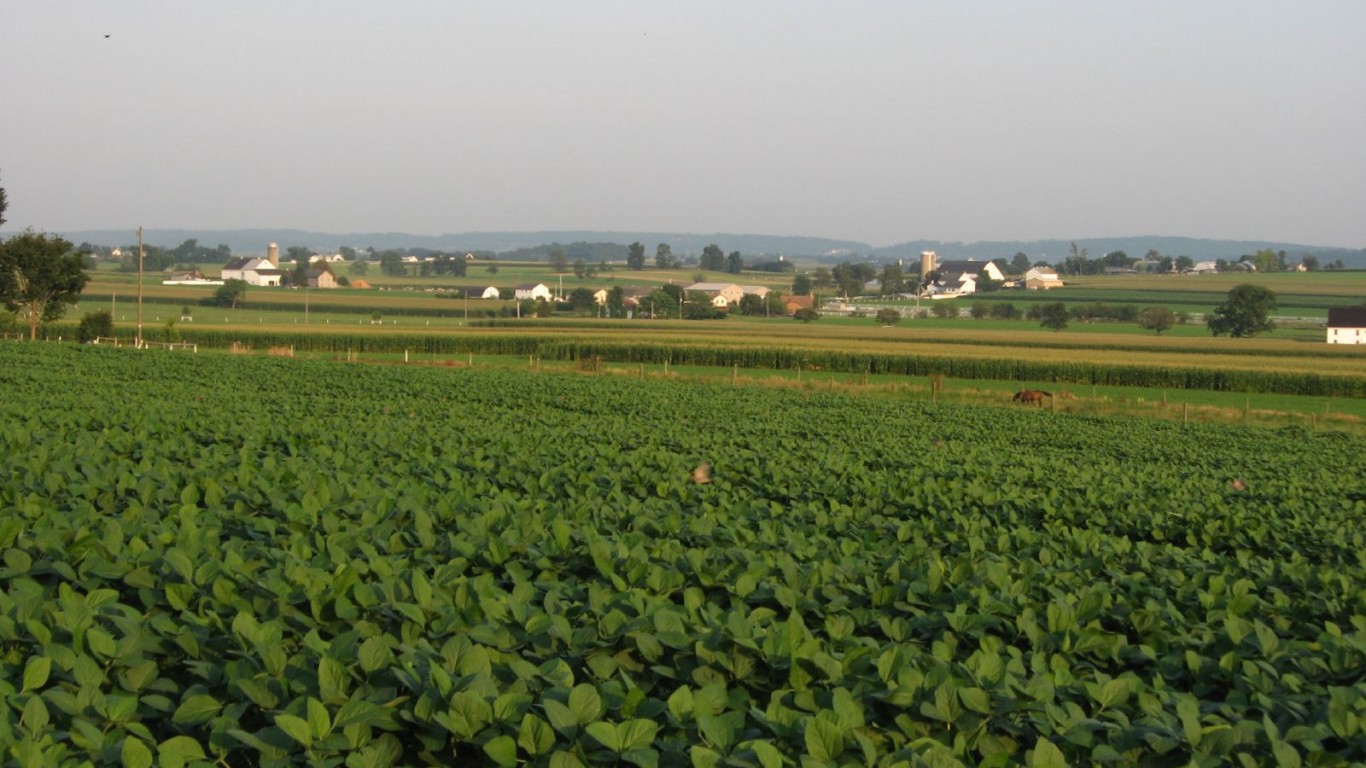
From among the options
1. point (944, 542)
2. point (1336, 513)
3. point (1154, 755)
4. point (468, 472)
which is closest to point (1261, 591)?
point (944, 542)

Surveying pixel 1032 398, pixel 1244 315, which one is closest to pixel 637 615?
pixel 1032 398

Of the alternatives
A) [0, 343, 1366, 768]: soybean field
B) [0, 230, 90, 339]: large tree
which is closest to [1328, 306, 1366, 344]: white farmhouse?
[0, 230, 90, 339]: large tree

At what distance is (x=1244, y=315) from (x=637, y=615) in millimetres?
109112

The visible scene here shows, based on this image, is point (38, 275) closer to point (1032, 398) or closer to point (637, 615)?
point (1032, 398)

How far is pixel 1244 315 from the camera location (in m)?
105

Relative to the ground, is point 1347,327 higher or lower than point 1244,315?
lower

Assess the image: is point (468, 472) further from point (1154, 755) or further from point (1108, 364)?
point (1108, 364)

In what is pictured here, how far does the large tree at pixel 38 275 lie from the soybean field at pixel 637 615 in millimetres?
64362

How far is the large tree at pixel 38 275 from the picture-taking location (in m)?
72.4

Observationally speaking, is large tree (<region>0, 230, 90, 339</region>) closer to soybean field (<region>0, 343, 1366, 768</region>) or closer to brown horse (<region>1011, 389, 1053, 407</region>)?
brown horse (<region>1011, 389, 1053, 407</region>)

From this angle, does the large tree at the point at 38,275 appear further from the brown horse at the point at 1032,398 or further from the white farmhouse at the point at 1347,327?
the white farmhouse at the point at 1347,327

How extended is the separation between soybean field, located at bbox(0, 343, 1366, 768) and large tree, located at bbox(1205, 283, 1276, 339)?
98599 millimetres

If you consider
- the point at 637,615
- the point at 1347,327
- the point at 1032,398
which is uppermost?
the point at 637,615

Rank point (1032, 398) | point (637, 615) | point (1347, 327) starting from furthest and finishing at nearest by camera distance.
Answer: point (1347, 327) < point (1032, 398) < point (637, 615)
